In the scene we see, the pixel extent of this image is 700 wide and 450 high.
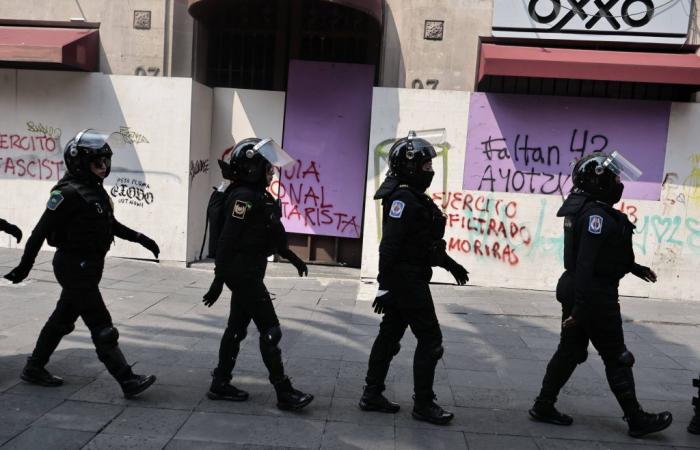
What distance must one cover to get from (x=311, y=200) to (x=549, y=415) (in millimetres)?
6106

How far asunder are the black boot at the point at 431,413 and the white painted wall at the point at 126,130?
5.99 m

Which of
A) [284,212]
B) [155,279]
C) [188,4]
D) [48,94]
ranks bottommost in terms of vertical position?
[155,279]

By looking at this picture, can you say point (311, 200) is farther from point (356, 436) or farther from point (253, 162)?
point (356, 436)

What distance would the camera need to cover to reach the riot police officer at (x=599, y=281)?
389 cm

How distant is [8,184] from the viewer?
945 centimetres

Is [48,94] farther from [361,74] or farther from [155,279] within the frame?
[361,74]

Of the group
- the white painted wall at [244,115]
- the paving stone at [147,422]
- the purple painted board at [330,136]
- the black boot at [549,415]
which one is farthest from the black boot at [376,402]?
the white painted wall at [244,115]

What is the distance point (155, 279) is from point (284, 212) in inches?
92.8

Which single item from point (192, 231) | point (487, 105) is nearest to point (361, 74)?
point (487, 105)

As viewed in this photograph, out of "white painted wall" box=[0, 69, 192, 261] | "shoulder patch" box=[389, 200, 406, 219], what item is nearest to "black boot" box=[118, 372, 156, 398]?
"shoulder patch" box=[389, 200, 406, 219]

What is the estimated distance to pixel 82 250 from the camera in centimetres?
412

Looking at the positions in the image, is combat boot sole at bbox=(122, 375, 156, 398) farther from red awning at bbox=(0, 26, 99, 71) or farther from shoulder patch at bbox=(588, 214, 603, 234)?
red awning at bbox=(0, 26, 99, 71)

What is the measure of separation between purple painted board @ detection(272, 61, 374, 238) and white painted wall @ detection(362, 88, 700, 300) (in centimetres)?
79

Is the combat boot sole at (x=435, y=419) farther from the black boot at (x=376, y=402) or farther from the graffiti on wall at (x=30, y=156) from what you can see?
the graffiti on wall at (x=30, y=156)
